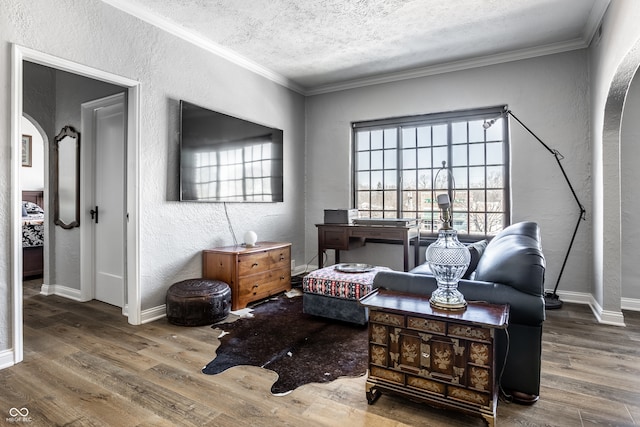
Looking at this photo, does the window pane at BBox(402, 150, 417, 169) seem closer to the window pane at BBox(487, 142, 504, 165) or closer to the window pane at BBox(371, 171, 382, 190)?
the window pane at BBox(371, 171, 382, 190)

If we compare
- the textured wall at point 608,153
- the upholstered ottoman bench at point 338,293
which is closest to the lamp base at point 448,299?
the upholstered ottoman bench at point 338,293

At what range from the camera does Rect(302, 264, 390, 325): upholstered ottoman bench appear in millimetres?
2887

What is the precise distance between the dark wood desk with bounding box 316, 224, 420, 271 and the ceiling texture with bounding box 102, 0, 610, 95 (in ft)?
6.66

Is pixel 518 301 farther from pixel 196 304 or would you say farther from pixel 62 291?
pixel 62 291

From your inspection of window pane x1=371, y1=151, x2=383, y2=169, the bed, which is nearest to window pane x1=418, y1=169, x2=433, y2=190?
window pane x1=371, y1=151, x2=383, y2=169

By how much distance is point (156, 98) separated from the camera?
3.17 m

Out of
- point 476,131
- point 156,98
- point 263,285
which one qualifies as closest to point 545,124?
point 476,131

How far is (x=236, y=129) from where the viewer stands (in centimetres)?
393

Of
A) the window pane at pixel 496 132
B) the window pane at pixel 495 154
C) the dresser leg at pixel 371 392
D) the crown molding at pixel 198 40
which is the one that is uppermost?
the crown molding at pixel 198 40

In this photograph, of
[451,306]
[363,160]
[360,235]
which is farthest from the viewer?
[363,160]

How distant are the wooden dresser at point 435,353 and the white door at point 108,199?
9.08 feet

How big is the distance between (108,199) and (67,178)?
69cm

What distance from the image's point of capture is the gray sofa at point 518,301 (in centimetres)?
168

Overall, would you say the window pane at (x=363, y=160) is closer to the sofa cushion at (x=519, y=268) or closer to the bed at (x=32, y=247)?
the sofa cushion at (x=519, y=268)
